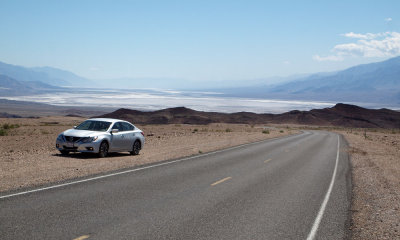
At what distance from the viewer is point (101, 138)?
17750 mm

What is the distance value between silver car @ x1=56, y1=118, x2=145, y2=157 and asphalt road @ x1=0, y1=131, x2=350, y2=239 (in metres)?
3.40

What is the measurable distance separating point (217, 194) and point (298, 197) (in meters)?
2.15

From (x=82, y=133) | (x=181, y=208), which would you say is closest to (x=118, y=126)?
(x=82, y=133)

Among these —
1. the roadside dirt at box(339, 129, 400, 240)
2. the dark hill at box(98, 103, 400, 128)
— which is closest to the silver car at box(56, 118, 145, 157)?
the roadside dirt at box(339, 129, 400, 240)

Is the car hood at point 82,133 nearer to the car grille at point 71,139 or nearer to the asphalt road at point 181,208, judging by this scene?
the car grille at point 71,139

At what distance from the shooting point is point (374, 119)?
12475 centimetres

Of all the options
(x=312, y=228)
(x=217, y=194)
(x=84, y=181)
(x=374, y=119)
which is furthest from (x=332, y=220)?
(x=374, y=119)

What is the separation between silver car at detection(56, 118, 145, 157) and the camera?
17.4 meters

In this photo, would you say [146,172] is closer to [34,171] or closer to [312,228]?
[34,171]

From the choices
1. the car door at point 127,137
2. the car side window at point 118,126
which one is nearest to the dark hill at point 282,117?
the car door at point 127,137

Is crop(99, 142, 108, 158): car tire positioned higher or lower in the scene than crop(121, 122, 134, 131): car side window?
lower

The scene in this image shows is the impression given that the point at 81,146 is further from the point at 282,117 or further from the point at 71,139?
the point at 282,117

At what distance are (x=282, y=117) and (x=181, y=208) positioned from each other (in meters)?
118

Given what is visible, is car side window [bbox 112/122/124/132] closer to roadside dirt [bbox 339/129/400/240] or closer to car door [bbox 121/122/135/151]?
car door [bbox 121/122/135/151]
